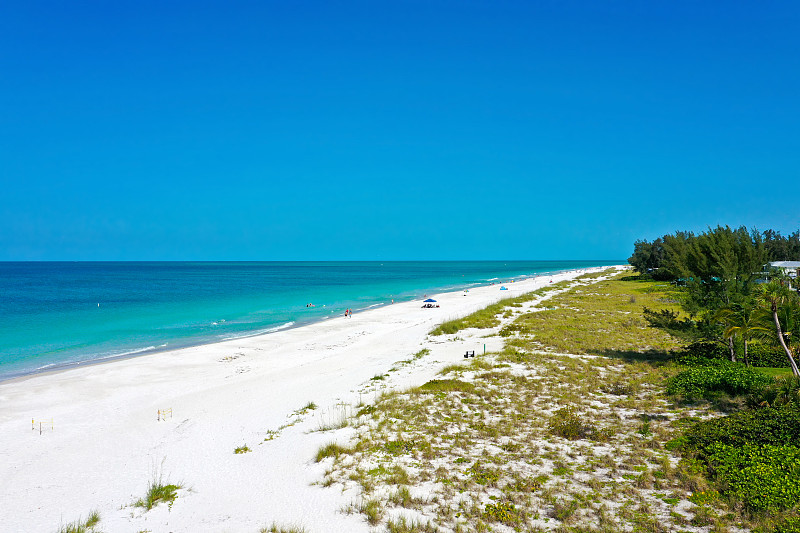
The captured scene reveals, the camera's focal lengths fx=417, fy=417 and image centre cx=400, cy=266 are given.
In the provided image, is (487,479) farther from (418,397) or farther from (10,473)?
(10,473)

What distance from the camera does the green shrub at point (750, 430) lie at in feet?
30.9

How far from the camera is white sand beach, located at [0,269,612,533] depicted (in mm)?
9133

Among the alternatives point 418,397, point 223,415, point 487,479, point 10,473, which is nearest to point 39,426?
point 10,473

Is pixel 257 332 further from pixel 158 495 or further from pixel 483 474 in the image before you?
pixel 483 474

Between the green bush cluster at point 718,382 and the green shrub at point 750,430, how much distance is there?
9.77 feet

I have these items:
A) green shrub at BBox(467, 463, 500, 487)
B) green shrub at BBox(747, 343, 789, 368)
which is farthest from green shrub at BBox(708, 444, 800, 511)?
green shrub at BBox(747, 343, 789, 368)

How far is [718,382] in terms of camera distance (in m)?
14.1

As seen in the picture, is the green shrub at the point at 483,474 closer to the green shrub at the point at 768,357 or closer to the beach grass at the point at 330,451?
the beach grass at the point at 330,451

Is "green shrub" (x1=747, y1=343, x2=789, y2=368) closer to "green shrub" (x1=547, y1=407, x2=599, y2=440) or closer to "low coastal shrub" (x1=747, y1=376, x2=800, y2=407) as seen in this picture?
"low coastal shrub" (x1=747, y1=376, x2=800, y2=407)

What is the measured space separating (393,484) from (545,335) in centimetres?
2098

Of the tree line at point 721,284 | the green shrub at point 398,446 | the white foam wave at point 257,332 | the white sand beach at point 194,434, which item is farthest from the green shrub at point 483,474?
the white foam wave at point 257,332

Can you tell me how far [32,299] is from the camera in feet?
219

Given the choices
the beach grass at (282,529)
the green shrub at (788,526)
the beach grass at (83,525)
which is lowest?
the beach grass at (282,529)

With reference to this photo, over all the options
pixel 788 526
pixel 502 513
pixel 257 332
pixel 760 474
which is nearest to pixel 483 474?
pixel 502 513
